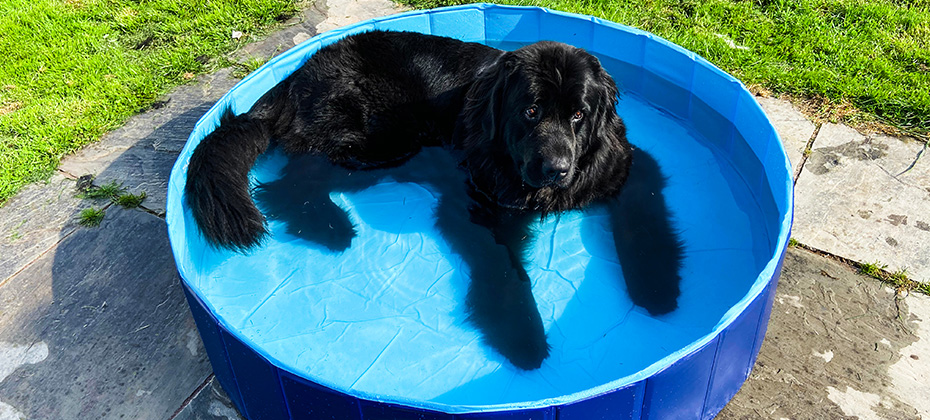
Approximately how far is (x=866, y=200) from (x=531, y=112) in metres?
1.73

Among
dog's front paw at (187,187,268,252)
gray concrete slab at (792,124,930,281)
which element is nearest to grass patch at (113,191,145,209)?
dog's front paw at (187,187,268,252)

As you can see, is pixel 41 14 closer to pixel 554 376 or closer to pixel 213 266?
pixel 213 266

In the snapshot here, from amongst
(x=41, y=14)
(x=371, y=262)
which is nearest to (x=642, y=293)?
(x=371, y=262)

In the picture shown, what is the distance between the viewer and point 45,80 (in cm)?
431

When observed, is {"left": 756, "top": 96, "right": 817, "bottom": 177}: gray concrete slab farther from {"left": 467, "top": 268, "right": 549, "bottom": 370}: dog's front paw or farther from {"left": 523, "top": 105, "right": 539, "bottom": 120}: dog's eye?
{"left": 467, "top": 268, "right": 549, "bottom": 370}: dog's front paw

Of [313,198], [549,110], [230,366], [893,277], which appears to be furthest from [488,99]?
[893,277]

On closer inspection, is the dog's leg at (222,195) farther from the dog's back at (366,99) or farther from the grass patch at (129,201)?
the grass patch at (129,201)

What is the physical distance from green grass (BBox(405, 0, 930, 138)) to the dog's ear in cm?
180

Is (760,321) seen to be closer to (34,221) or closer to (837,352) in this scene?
(837,352)

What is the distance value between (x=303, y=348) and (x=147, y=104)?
224 centimetres

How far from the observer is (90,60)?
4484 millimetres

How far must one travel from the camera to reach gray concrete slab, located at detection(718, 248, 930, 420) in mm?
2350

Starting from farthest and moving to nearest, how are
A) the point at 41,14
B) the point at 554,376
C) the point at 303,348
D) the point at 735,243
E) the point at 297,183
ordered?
the point at 41,14 < the point at 297,183 < the point at 735,243 < the point at 303,348 < the point at 554,376

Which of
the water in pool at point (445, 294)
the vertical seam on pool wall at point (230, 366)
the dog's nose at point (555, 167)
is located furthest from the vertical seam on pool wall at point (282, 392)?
the dog's nose at point (555, 167)
